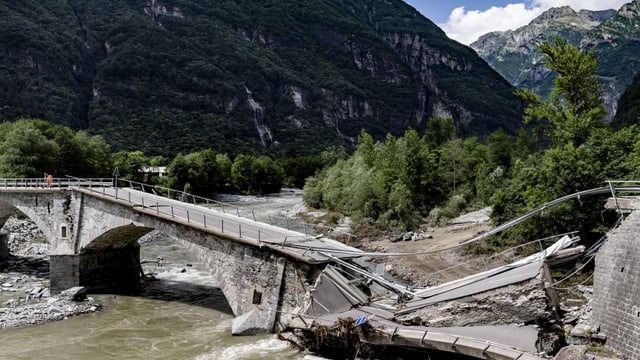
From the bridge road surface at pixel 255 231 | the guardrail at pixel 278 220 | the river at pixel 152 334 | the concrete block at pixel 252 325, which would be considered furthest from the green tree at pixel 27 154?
the concrete block at pixel 252 325

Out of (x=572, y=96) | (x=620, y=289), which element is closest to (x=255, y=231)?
(x=620, y=289)

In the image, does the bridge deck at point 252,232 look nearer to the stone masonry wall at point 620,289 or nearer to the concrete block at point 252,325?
the concrete block at point 252,325

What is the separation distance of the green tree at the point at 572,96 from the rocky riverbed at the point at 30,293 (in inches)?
1489

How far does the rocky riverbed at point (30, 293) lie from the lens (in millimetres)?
25828

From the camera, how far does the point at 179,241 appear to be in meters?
26.1

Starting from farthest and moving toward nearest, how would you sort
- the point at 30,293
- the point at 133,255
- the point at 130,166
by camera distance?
the point at 130,166 → the point at 133,255 → the point at 30,293

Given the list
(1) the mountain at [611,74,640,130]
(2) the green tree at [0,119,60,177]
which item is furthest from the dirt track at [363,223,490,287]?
(1) the mountain at [611,74,640,130]

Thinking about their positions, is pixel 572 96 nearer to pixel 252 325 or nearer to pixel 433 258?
pixel 433 258

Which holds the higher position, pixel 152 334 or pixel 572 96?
pixel 572 96

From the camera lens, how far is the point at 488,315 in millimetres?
16422

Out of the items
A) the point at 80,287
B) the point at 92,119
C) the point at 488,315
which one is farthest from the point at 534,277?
the point at 92,119

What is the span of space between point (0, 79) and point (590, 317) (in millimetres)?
161507

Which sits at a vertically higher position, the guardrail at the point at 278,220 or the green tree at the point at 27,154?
the green tree at the point at 27,154

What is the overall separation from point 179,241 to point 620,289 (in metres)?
20.1
